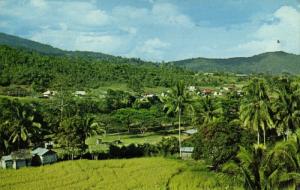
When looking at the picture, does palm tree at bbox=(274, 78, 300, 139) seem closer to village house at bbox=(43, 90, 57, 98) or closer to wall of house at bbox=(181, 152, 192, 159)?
wall of house at bbox=(181, 152, 192, 159)

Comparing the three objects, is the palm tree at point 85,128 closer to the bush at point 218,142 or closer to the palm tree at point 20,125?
the palm tree at point 20,125

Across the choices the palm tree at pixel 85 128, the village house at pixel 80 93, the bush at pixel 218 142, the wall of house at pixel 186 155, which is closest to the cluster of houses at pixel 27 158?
the palm tree at pixel 85 128

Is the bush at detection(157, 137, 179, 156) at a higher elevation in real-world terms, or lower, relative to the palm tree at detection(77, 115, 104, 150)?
lower

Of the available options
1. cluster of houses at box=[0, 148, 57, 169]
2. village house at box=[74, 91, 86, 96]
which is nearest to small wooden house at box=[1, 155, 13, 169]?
cluster of houses at box=[0, 148, 57, 169]

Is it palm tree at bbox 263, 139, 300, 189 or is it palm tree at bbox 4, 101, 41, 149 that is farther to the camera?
palm tree at bbox 4, 101, 41, 149

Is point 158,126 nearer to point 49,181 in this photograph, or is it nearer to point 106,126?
point 106,126

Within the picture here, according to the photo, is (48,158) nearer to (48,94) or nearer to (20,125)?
(20,125)
